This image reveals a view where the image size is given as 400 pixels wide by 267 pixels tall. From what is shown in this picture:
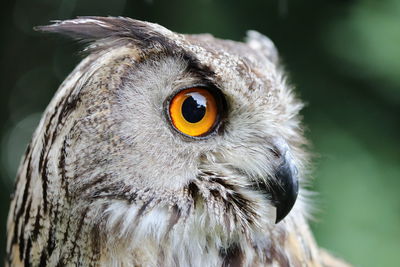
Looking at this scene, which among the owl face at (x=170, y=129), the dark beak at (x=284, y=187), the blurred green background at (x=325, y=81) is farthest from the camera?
the blurred green background at (x=325, y=81)

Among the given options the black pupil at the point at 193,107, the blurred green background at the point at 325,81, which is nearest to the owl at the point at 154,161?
the black pupil at the point at 193,107

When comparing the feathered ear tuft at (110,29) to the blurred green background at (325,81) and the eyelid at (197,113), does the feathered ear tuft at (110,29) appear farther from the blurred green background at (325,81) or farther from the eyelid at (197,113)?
the blurred green background at (325,81)

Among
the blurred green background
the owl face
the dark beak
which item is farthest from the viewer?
Result: the blurred green background

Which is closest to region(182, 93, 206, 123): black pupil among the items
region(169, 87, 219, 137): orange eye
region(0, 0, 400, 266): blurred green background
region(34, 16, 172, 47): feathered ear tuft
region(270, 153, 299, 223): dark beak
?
region(169, 87, 219, 137): orange eye

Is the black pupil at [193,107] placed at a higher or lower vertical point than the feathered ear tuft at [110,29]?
lower

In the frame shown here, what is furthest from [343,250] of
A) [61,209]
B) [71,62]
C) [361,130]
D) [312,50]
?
[71,62]

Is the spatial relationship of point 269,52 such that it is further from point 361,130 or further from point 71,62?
point 71,62

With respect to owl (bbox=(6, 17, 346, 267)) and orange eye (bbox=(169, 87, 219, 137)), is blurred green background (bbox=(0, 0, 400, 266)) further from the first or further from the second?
orange eye (bbox=(169, 87, 219, 137))
